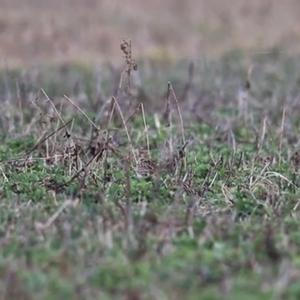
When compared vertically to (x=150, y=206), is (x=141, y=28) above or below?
below

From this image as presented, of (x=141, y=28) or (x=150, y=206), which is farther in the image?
(x=141, y=28)

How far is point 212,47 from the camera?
1639 centimetres

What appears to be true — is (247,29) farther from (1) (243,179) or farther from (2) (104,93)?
(1) (243,179)

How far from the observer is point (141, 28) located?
16.6 m

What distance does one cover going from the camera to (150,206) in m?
4.77

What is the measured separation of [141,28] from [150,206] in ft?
39.8

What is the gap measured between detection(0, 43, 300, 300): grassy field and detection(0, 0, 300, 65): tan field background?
21.1 ft

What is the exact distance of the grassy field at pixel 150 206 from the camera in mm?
3650

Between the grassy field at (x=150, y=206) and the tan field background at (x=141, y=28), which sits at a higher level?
the grassy field at (x=150, y=206)

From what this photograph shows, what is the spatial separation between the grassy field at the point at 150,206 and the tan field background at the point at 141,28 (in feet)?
21.1

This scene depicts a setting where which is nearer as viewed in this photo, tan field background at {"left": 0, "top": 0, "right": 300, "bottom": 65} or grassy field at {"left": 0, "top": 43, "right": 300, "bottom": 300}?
grassy field at {"left": 0, "top": 43, "right": 300, "bottom": 300}

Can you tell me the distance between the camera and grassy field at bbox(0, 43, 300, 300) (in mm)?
3650

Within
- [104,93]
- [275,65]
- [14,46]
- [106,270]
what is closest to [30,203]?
[106,270]

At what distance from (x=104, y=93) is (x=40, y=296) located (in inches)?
231
